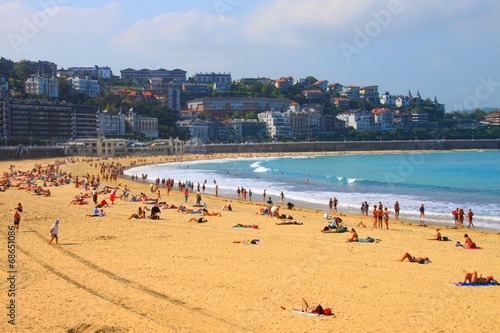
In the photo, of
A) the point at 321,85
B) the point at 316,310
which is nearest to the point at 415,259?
the point at 316,310

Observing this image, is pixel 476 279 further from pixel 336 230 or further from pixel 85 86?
pixel 85 86

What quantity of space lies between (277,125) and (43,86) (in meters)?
43.9

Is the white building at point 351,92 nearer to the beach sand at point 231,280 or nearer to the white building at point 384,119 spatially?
the white building at point 384,119

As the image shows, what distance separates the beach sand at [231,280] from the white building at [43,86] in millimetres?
84026

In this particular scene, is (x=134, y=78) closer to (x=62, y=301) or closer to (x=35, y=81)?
(x=35, y=81)

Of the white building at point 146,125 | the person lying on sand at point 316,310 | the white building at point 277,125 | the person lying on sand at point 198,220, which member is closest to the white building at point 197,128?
the white building at point 146,125

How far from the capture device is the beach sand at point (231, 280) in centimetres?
701

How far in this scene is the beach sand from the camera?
7.01 metres

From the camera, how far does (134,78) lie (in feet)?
490

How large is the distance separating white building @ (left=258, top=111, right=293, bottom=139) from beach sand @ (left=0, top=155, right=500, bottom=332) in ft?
300

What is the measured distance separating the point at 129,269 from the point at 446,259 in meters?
6.53

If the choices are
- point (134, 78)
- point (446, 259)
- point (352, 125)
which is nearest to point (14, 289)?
point (446, 259)

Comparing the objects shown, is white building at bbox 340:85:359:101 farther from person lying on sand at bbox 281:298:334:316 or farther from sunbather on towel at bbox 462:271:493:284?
person lying on sand at bbox 281:298:334:316

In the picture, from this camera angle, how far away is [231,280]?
29.6 feet
